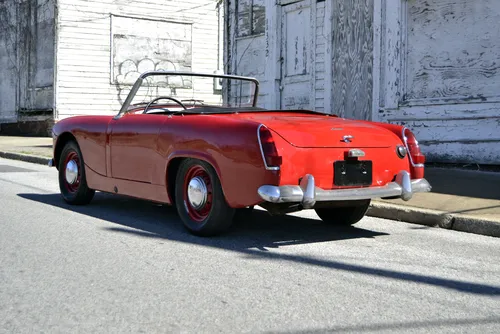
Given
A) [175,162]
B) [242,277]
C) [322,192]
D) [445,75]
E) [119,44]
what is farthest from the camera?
[119,44]

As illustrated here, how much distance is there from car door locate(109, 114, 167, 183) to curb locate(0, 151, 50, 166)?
7.41m

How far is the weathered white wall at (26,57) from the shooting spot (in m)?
23.6

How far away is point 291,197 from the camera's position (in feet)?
16.3

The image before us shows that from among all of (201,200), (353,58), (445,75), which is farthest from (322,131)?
(353,58)

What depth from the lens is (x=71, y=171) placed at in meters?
7.36

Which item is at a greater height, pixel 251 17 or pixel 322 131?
pixel 251 17

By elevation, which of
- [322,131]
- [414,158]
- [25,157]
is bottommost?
[25,157]

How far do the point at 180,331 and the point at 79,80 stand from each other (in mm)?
21183

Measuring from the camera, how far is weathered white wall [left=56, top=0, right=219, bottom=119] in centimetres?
2311

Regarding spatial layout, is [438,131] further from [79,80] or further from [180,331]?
[79,80]

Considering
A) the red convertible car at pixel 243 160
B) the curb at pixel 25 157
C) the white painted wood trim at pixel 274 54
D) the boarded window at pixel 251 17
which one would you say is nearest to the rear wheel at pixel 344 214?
the red convertible car at pixel 243 160

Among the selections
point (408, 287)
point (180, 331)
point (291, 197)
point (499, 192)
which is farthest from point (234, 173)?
point (499, 192)

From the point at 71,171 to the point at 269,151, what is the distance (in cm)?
312

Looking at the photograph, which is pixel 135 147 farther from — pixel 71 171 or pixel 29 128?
pixel 29 128
